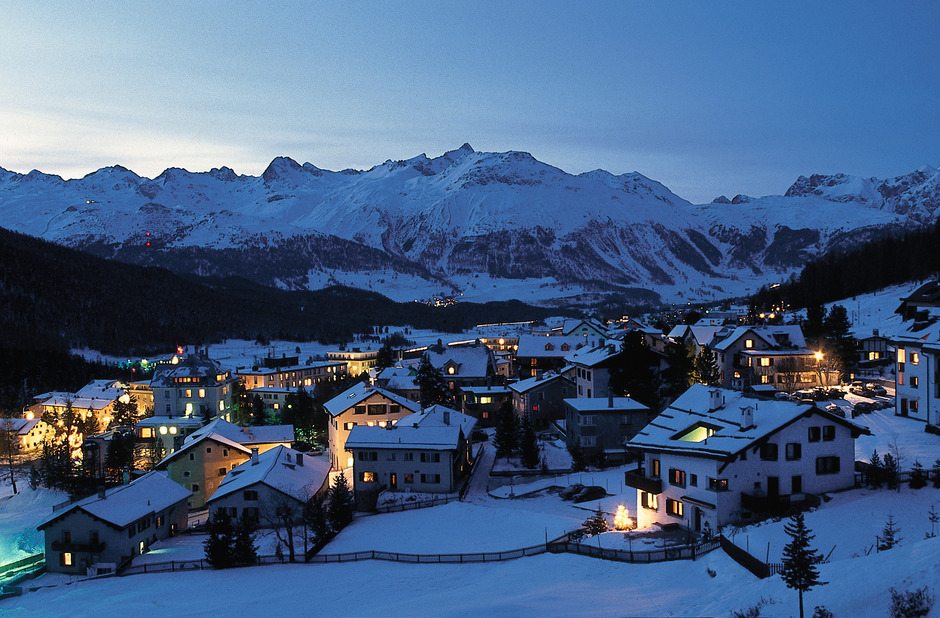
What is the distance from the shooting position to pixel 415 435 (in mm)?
49875

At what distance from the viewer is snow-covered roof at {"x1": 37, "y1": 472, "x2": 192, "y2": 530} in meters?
41.6

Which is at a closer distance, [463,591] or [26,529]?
[463,591]

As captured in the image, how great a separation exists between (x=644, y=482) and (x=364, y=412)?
30920mm

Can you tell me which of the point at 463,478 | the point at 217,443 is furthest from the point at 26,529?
the point at 463,478

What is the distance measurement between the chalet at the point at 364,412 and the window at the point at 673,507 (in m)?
30.2

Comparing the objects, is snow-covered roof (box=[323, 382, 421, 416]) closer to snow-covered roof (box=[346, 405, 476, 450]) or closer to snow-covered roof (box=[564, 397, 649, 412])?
snow-covered roof (box=[346, 405, 476, 450])

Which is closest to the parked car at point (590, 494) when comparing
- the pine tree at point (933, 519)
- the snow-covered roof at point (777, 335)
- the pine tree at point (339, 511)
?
the pine tree at point (339, 511)

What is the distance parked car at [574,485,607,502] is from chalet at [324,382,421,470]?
2178cm

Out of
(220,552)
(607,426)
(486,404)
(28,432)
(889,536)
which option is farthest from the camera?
(28,432)

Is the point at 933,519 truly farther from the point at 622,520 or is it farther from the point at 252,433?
the point at 252,433

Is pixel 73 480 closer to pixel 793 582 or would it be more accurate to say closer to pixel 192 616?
pixel 192 616

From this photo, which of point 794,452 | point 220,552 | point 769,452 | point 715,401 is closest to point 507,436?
point 715,401

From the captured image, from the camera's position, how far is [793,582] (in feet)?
56.0

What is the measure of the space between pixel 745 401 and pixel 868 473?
5.82 m
